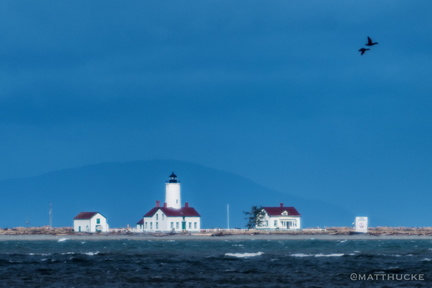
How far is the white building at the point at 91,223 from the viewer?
12269 cm

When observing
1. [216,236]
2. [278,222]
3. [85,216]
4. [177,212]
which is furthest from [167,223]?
[278,222]

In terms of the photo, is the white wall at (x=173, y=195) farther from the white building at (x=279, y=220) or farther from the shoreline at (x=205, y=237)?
the white building at (x=279, y=220)

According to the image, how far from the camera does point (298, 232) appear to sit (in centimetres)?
11781

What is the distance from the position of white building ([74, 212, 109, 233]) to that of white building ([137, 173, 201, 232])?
16.3 feet

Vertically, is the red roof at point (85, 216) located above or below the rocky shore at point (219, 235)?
above

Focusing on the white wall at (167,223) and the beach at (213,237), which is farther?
the white wall at (167,223)

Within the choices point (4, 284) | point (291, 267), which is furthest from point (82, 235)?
point (4, 284)

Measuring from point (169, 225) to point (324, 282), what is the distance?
267 ft

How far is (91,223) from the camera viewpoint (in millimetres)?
122625

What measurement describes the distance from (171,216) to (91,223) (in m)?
11.8

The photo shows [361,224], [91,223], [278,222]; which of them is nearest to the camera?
[91,223]

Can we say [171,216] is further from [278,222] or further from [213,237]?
[278,222]

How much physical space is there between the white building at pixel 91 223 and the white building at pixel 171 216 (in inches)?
195

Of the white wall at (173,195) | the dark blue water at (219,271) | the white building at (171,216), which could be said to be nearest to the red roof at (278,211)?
the white building at (171,216)
